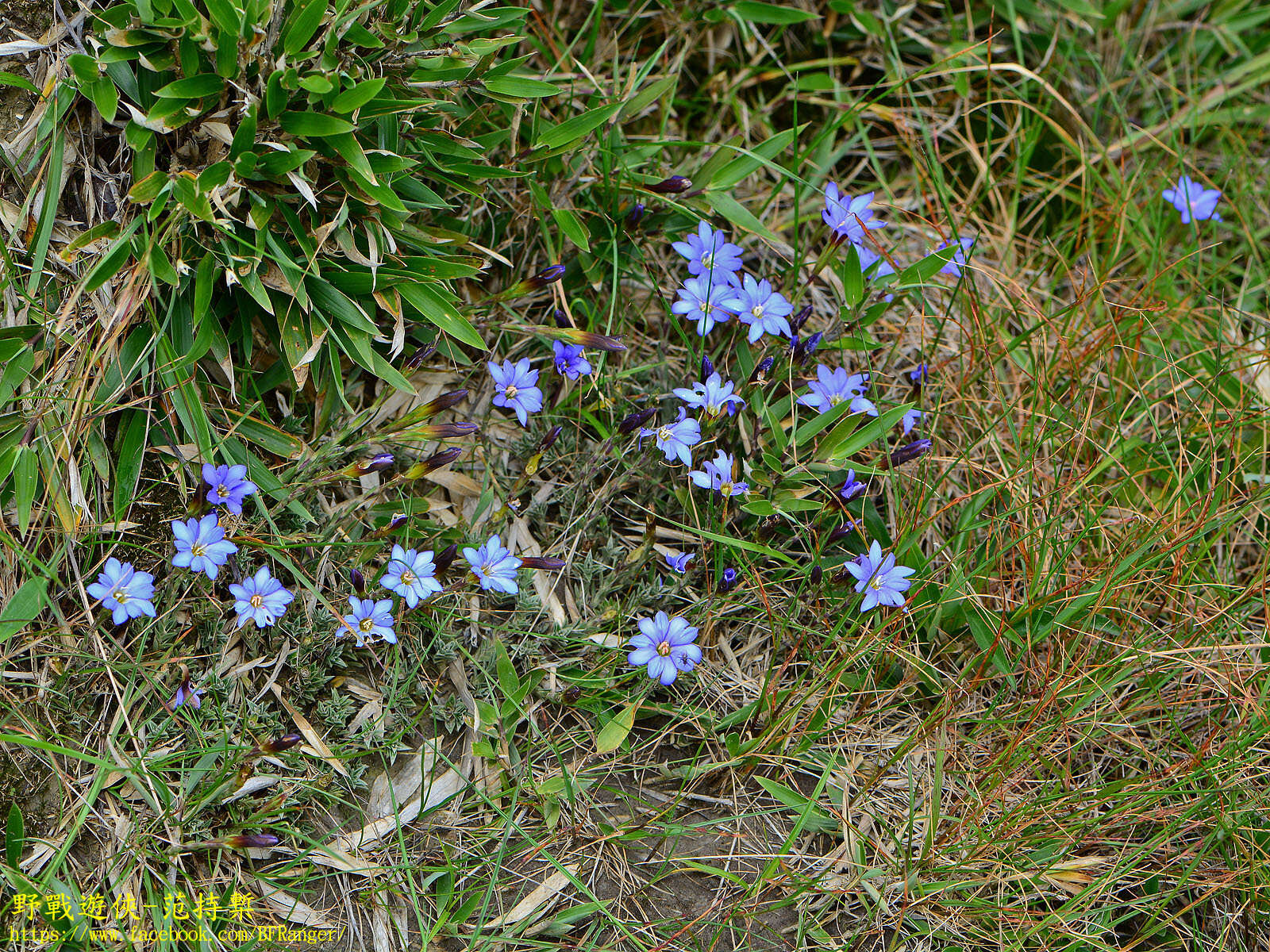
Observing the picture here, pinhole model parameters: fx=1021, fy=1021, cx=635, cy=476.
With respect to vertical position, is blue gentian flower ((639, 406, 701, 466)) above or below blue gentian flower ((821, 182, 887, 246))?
below

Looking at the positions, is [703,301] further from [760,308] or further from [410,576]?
[410,576]

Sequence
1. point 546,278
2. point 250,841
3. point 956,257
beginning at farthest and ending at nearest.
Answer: point 956,257 → point 546,278 → point 250,841

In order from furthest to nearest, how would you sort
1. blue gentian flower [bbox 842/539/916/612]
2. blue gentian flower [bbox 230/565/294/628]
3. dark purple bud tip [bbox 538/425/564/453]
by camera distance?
dark purple bud tip [bbox 538/425/564/453]
blue gentian flower [bbox 842/539/916/612]
blue gentian flower [bbox 230/565/294/628]

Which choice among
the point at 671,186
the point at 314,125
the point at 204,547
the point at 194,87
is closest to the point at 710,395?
the point at 671,186

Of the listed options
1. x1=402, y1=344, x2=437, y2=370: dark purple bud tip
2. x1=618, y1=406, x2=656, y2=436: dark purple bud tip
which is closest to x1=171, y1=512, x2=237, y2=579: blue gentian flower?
x1=402, y1=344, x2=437, y2=370: dark purple bud tip

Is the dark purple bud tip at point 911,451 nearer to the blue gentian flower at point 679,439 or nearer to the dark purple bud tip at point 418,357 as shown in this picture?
the blue gentian flower at point 679,439

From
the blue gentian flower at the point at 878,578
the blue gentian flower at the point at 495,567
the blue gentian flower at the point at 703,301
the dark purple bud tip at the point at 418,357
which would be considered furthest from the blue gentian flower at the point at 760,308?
the blue gentian flower at the point at 495,567

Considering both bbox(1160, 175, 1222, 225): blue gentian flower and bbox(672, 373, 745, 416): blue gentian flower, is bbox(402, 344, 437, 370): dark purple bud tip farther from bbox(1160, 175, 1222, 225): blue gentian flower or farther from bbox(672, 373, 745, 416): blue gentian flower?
bbox(1160, 175, 1222, 225): blue gentian flower

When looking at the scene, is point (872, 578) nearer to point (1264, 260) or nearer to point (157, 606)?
point (157, 606)
